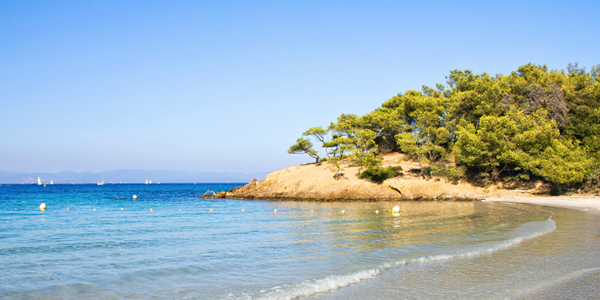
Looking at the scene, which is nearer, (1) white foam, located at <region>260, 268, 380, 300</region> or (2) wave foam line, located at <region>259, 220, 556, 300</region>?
(1) white foam, located at <region>260, 268, 380, 300</region>

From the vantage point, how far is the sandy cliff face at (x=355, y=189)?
43312 mm

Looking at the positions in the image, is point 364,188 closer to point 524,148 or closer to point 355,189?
point 355,189

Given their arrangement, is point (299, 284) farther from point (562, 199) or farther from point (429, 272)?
point (562, 199)

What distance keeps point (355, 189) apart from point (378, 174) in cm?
365

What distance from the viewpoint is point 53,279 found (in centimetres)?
949

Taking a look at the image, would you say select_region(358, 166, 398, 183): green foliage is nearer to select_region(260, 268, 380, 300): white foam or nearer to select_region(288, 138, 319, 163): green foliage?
select_region(288, 138, 319, 163): green foliage

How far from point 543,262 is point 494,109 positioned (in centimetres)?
4035

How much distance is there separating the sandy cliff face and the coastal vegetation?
153cm

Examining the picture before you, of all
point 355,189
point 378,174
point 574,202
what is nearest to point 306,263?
point 574,202

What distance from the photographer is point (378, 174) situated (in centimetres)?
4634

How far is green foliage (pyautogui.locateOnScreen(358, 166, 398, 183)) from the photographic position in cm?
4609

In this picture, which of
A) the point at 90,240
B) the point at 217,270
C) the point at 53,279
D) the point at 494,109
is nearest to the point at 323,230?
the point at 217,270

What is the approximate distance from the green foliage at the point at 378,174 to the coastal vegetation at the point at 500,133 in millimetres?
124

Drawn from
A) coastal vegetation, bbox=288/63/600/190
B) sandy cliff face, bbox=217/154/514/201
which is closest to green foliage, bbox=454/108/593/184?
coastal vegetation, bbox=288/63/600/190
